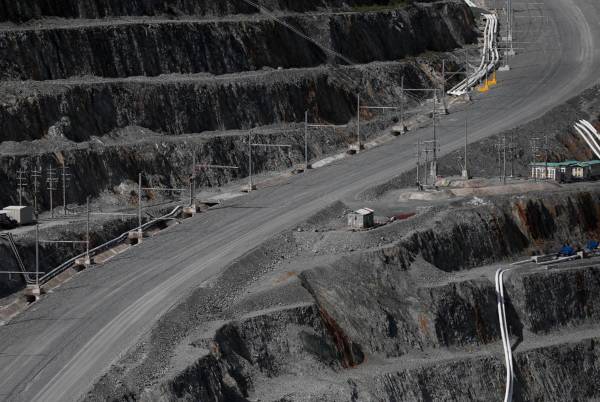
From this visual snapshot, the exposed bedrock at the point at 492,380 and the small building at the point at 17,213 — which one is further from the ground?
the small building at the point at 17,213

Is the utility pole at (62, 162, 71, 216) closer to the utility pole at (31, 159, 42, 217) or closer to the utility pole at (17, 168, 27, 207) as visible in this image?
the utility pole at (31, 159, 42, 217)

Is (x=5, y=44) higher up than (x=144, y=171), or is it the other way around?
(x=5, y=44)

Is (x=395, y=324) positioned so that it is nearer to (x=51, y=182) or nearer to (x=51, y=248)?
(x=51, y=248)

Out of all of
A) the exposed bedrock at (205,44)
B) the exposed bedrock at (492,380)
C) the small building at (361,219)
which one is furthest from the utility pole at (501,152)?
the exposed bedrock at (492,380)

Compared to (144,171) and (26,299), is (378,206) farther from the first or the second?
(26,299)

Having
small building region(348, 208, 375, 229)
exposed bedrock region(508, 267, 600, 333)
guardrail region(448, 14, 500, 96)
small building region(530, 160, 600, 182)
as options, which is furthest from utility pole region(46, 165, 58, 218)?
guardrail region(448, 14, 500, 96)

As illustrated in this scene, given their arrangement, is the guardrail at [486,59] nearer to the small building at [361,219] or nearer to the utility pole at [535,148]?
the utility pole at [535,148]

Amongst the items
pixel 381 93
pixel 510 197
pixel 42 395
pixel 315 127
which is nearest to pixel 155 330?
pixel 42 395
